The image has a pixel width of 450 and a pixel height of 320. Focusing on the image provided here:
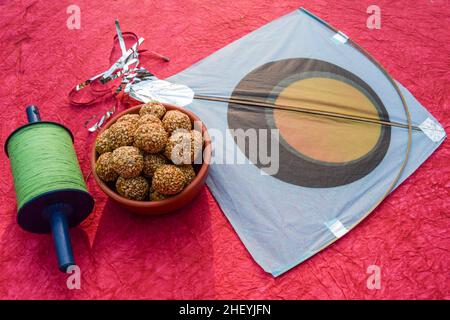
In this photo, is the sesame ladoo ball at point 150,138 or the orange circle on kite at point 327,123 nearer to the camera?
the sesame ladoo ball at point 150,138

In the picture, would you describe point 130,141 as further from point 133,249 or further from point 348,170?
point 348,170

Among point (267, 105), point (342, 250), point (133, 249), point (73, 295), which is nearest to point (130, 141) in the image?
point (133, 249)

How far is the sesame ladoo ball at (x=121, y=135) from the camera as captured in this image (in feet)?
3.67

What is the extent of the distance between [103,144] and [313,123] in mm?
797

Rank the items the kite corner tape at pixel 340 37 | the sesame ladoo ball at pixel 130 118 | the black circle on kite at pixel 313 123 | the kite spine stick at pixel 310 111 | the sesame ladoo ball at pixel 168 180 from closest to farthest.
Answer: the sesame ladoo ball at pixel 168 180, the sesame ladoo ball at pixel 130 118, the black circle on kite at pixel 313 123, the kite spine stick at pixel 310 111, the kite corner tape at pixel 340 37

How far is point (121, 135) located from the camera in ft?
3.68

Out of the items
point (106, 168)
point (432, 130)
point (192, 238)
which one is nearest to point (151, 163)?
point (106, 168)

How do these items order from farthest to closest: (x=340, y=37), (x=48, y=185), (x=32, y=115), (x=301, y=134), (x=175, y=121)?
1. (x=340, y=37)
2. (x=301, y=134)
3. (x=32, y=115)
4. (x=175, y=121)
5. (x=48, y=185)

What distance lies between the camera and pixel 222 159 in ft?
4.42

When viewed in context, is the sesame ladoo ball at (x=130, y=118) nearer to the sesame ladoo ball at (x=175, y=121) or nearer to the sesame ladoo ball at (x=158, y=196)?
the sesame ladoo ball at (x=175, y=121)

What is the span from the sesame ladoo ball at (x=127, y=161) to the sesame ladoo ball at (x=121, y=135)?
52mm

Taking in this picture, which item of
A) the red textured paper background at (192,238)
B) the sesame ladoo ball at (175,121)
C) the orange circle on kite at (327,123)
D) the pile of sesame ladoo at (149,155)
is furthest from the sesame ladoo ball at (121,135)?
the orange circle on kite at (327,123)

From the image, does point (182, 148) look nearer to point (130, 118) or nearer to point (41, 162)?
point (130, 118)
